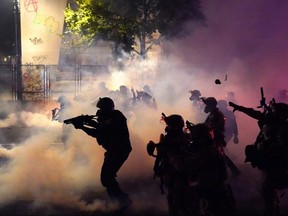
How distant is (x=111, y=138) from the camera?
6.66m

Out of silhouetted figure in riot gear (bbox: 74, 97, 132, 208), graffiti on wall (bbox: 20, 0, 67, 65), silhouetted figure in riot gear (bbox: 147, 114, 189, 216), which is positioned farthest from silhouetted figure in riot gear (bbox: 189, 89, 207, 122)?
graffiti on wall (bbox: 20, 0, 67, 65)

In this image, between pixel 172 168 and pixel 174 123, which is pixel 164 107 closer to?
pixel 174 123

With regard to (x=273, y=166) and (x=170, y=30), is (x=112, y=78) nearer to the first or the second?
(x=170, y=30)

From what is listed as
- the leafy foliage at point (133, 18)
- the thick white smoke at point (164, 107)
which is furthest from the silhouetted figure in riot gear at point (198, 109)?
the leafy foliage at point (133, 18)

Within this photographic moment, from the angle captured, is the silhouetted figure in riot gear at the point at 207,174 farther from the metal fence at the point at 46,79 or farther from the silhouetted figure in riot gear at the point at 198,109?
the metal fence at the point at 46,79

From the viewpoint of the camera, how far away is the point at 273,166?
5398 mm

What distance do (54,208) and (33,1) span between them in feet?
44.4

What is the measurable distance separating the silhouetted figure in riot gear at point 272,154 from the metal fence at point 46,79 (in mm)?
13898

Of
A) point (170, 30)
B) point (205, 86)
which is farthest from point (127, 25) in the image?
point (205, 86)

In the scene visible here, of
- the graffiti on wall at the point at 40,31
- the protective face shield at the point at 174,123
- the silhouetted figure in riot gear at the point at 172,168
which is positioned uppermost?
the graffiti on wall at the point at 40,31

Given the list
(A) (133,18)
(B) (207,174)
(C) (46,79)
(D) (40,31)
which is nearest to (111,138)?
(B) (207,174)

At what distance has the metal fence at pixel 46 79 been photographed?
18.6m

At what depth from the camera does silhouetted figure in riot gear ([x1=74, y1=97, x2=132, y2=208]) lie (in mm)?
6633

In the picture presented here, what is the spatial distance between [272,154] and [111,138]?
2362 mm
